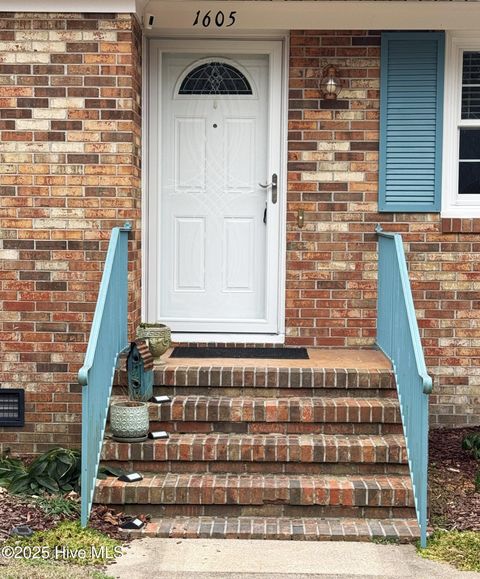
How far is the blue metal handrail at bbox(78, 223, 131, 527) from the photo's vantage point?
15.3ft

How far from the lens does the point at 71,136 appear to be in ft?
19.3

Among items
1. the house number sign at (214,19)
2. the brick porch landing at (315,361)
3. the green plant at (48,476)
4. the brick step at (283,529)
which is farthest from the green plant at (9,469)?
the house number sign at (214,19)

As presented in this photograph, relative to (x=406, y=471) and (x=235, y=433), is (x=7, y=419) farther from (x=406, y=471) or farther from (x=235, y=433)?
(x=406, y=471)

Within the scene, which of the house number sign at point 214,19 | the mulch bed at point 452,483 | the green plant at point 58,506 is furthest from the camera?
the house number sign at point 214,19

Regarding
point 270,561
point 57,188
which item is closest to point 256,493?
point 270,561

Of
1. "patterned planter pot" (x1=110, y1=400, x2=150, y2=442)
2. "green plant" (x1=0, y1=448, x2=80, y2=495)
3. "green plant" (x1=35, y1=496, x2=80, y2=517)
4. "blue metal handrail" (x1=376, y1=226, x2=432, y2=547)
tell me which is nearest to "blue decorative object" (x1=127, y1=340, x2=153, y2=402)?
"patterned planter pot" (x1=110, y1=400, x2=150, y2=442)

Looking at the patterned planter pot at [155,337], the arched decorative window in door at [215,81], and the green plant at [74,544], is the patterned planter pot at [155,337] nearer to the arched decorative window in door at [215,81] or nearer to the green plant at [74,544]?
the green plant at [74,544]

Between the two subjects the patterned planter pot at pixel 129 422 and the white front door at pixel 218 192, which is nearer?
the patterned planter pot at pixel 129 422

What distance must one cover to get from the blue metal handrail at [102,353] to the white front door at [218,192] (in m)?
0.86

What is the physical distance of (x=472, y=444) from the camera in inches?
236

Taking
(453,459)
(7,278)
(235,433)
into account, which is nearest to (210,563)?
(235,433)

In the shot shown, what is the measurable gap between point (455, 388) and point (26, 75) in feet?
13.0

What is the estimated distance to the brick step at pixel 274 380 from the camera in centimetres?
556

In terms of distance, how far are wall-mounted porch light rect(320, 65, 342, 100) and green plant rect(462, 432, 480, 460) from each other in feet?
9.01
